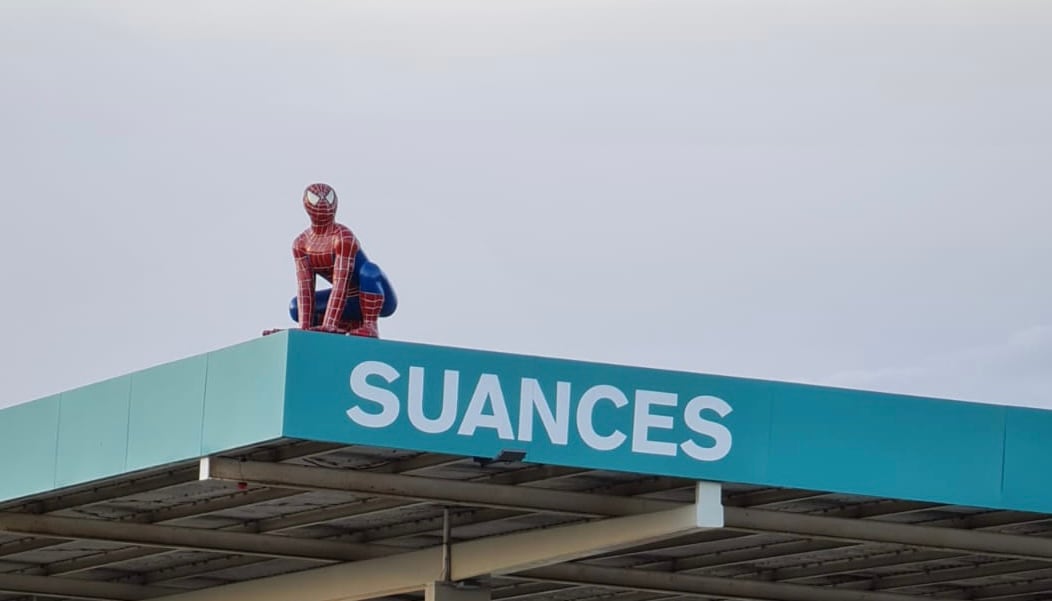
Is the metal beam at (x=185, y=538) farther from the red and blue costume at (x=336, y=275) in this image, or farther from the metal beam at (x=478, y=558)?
the red and blue costume at (x=336, y=275)

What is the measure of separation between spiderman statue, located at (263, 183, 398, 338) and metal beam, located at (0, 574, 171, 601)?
21.2ft

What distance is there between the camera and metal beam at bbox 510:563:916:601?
25734 mm

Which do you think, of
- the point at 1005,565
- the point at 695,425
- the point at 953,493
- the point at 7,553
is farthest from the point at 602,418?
the point at 7,553

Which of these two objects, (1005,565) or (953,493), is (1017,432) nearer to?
(953,493)

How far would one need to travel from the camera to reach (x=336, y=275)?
2277cm

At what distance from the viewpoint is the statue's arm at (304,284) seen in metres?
23.2

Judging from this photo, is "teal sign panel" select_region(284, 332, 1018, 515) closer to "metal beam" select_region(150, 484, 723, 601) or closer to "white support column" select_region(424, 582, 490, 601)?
"metal beam" select_region(150, 484, 723, 601)

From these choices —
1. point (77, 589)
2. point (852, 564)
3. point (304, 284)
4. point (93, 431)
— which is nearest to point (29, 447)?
point (93, 431)

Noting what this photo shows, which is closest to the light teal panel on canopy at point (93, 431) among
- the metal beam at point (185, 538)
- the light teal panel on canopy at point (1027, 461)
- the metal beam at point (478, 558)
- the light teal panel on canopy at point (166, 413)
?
the light teal panel on canopy at point (166, 413)

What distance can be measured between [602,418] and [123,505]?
589 cm

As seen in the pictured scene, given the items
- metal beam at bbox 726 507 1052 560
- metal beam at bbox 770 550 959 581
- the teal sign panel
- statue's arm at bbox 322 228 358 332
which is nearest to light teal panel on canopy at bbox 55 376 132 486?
statue's arm at bbox 322 228 358 332

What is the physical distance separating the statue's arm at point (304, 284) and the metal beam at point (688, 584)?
4.04 meters

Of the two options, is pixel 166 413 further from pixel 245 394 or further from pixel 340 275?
pixel 340 275

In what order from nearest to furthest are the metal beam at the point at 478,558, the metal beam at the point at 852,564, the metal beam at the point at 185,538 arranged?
the metal beam at the point at 478,558 → the metal beam at the point at 185,538 → the metal beam at the point at 852,564
